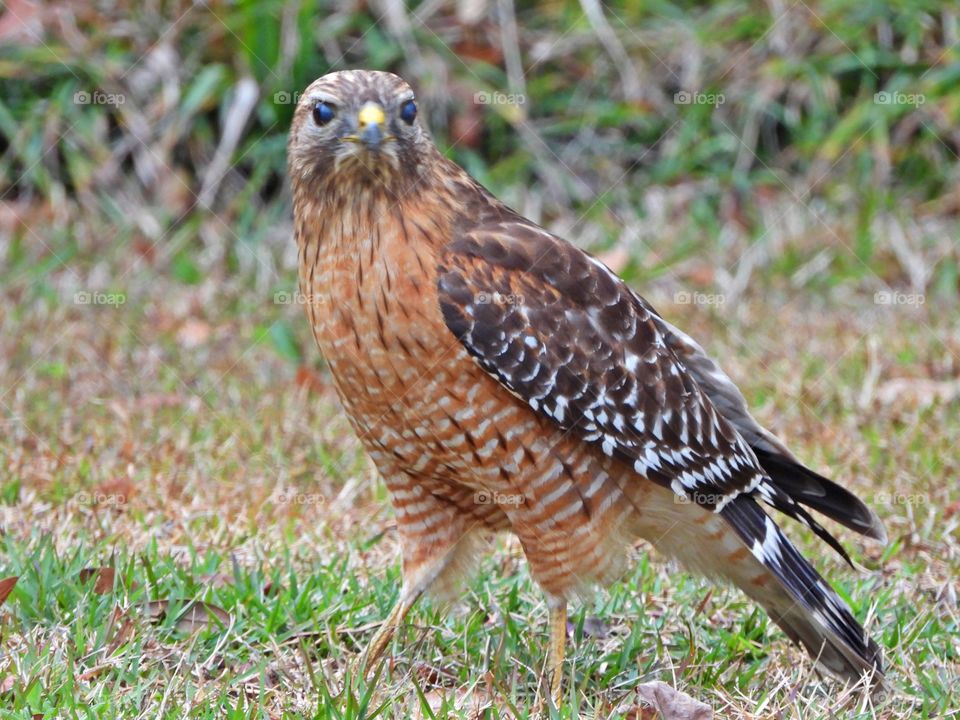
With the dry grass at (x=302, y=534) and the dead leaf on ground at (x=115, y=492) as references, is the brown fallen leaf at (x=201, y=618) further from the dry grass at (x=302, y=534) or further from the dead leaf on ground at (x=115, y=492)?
the dead leaf on ground at (x=115, y=492)

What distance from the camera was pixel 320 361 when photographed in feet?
21.5

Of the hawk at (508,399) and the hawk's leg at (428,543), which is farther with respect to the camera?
the hawk's leg at (428,543)

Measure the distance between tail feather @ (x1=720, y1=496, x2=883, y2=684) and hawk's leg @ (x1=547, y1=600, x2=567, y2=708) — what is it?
0.56 metres

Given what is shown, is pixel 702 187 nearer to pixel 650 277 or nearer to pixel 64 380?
pixel 650 277

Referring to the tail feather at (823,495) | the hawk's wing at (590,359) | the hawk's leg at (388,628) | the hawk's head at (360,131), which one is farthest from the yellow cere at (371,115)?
the tail feather at (823,495)

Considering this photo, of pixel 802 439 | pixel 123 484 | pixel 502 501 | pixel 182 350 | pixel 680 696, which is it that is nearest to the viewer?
pixel 680 696

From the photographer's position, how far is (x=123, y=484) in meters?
4.84

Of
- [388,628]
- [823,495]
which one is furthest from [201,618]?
[823,495]

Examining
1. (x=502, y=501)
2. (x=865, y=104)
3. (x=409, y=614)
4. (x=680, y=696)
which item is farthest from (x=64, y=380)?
(x=865, y=104)

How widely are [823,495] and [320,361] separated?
3.03m

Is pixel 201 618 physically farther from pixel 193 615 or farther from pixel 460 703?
pixel 460 703

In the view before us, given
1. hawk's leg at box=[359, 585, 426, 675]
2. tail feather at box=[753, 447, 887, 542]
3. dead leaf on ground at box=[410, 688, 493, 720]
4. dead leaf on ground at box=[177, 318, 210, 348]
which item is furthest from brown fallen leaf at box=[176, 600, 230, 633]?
dead leaf on ground at box=[177, 318, 210, 348]

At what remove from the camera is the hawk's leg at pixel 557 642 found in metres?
3.75

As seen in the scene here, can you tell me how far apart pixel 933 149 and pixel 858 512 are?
196 inches
